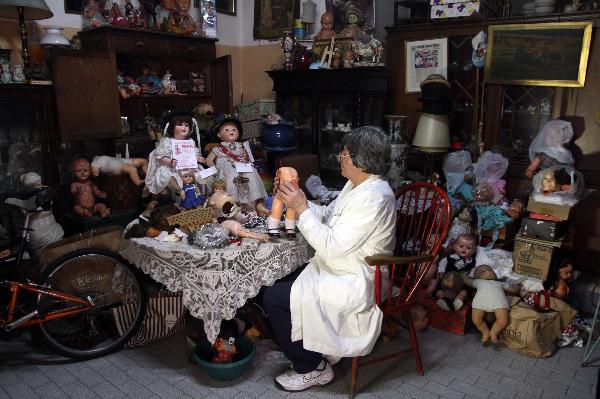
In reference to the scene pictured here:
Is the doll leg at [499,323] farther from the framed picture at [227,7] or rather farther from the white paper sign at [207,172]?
the framed picture at [227,7]

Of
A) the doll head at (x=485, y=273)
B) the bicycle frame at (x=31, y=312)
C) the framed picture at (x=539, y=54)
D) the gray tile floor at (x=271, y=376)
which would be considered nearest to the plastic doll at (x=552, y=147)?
the framed picture at (x=539, y=54)

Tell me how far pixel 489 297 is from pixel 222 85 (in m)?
3.07

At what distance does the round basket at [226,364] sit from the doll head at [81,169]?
1.62 metres

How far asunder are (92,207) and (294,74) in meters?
2.26

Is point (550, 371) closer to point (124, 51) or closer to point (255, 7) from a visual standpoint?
point (124, 51)

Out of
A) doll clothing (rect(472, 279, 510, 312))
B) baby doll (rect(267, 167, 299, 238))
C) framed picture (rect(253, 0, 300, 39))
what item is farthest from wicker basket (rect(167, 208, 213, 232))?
framed picture (rect(253, 0, 300, 39))

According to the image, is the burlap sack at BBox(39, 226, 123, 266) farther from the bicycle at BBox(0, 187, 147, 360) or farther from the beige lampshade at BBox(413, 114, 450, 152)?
the beige lampshade at BBox(413, 114, 450, 152)

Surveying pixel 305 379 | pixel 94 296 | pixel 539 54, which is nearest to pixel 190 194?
pixel 94 296

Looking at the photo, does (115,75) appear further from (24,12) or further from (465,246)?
(465,246)

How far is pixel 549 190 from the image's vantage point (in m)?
3.29

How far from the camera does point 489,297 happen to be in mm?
3031

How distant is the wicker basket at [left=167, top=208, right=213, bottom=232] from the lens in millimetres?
2557

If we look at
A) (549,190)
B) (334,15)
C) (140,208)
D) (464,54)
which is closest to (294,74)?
(334,15)

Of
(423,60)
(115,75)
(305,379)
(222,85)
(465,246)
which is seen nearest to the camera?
(305,379)
